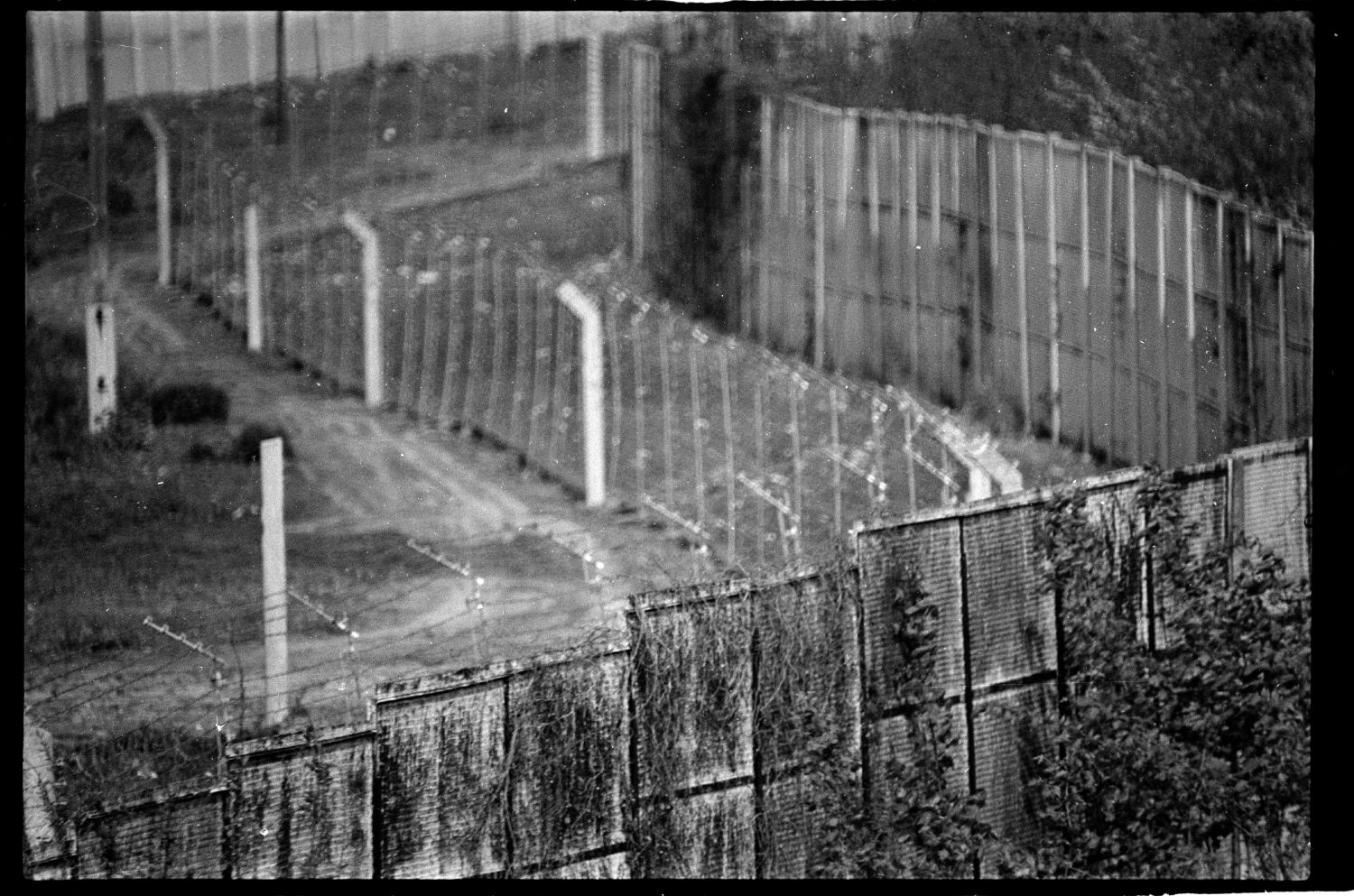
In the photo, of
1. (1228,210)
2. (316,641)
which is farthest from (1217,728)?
(316,641)

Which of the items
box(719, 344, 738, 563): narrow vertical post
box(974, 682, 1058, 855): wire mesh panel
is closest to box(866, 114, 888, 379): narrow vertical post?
box(719, 344, 738, 563): narrow vertical post

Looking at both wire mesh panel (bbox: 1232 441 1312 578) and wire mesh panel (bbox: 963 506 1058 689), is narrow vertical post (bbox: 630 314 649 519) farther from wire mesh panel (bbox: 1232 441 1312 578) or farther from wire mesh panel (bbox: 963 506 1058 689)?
wire mesh panel (bbox: 1232 441 1312 578)

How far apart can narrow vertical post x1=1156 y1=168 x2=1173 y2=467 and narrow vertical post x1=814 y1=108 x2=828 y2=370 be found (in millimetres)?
3758

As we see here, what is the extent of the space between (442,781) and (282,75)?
7992mm

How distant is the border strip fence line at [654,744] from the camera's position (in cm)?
689

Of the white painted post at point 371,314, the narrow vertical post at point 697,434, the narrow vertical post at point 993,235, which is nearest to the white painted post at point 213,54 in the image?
the white painted post at point 371,314

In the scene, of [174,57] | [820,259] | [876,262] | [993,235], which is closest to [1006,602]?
[993,235]

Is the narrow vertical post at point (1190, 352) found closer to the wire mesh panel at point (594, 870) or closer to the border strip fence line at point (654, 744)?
the border strip fence line at point (654, 744)

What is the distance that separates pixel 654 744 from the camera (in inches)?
296

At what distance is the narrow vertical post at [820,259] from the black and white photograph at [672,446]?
0.05 m

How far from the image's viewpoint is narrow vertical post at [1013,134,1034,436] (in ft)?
41.1

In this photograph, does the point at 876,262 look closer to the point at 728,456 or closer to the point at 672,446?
the point at 728,456

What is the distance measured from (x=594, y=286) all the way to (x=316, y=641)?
23.5 feet

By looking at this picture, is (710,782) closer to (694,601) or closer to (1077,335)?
(694,601)
